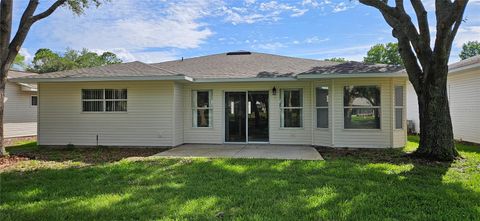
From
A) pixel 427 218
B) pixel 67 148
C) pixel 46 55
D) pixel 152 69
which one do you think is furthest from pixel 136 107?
Result: pixel 46 55

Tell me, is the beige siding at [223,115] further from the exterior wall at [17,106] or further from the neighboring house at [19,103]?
the exterior wall at [17,106]

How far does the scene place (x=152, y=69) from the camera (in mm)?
11812

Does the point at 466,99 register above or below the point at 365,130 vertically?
above

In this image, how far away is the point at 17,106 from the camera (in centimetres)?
1692

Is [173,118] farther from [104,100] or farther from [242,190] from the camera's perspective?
[242,190]

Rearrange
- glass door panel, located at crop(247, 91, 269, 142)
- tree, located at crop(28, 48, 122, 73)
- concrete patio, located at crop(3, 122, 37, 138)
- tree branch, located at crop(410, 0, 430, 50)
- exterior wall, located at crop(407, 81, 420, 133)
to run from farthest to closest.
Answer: tree, located at crop(28, 48, 122, 73) → exterior wall, located at crop(407, 81, 420, 133) → concrete patio, located at crop(3, 122, 37, 138) → glass door panel, located at crop(247, 91, 269, 142) → tree branch, located at crop(410, 0, 430, 50)

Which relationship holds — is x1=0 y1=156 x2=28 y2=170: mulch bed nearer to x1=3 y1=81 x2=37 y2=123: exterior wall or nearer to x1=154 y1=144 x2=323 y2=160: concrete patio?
x1=154 y1=144 x2=323 y2=160: concrete patio

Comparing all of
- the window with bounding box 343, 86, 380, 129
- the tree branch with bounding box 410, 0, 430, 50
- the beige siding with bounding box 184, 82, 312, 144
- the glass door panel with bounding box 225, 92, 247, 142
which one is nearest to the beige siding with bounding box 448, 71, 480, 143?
the window with bounding box 343, 86, 380, 129

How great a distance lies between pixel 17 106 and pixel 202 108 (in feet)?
35.8

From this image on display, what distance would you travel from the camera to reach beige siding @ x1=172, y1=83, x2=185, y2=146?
11.5m

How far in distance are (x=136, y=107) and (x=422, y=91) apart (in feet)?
29.5

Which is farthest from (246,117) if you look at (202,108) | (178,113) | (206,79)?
(178,113)

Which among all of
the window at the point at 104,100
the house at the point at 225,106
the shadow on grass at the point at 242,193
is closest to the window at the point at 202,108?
the house at the point at 225,106

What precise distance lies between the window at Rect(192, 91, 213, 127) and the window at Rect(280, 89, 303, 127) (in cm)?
274
